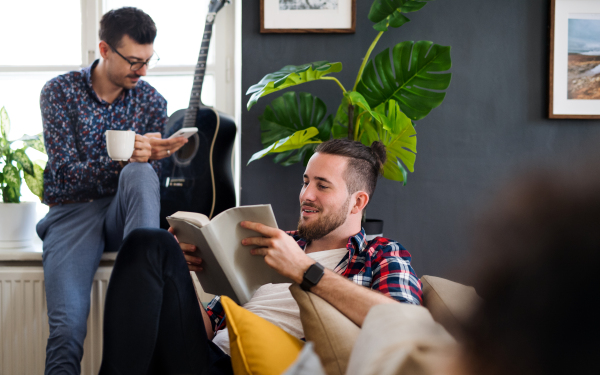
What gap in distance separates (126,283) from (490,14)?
81.3 inches

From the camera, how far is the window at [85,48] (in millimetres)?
2312

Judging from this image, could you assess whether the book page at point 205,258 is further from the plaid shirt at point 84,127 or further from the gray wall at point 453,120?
the gray wall at point 453,120

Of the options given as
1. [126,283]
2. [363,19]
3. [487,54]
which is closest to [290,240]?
[126,283]

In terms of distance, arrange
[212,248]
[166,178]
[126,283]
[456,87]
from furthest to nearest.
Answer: [456,87] < [166,178] < [212,248] < [126,283]

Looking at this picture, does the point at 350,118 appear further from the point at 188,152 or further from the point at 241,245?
the point at 241,245

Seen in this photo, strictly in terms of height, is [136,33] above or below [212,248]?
above

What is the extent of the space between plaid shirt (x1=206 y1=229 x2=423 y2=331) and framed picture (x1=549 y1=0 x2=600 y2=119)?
1.40m

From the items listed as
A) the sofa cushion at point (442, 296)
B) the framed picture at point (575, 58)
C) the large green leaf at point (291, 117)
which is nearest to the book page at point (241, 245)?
the sofa cushion at point (442, 296)

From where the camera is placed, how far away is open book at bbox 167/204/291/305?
1.04 m

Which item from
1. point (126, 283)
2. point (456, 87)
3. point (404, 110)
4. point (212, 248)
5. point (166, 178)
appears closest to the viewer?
point (126, 283)

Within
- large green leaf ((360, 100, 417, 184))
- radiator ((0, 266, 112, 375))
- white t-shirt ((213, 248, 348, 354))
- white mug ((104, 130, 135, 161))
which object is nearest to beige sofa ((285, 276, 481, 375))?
white t-shirt ((213, 248, 348, 354))

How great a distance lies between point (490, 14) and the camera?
83.4 inches

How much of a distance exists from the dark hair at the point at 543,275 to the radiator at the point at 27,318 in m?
1.86

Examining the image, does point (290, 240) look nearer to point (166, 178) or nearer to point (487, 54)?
point (166, 178)
